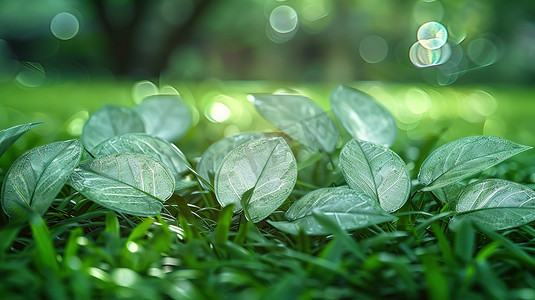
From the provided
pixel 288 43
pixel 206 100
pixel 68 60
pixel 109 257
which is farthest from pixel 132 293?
pixel 288 43

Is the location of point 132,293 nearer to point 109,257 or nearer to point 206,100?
point 109,257

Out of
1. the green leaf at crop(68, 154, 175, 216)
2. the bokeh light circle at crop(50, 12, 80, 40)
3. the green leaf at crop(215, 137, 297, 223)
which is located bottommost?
the green leaf at crop(215, 137, 297, 223)

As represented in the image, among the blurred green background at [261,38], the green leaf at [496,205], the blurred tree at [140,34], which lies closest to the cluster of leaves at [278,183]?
the green leaf at [496,205]

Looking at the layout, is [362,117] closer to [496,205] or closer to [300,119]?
[300,119]

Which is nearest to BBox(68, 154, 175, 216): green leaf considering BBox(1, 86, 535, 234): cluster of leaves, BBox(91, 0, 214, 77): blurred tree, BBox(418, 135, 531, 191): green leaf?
BBox(1, 86, 535, 234): cluster of leaves

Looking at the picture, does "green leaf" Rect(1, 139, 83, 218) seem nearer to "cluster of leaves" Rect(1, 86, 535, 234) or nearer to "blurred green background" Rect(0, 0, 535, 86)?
"cluster of leaves" Rect(1, 86, 535, 234)

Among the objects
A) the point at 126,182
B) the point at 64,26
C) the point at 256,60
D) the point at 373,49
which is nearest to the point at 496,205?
the point at 126,182
